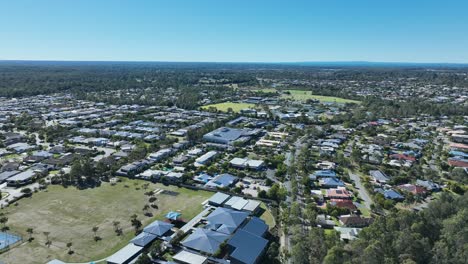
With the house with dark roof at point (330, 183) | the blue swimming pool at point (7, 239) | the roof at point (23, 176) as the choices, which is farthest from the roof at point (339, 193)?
the roof at point (23, 176)

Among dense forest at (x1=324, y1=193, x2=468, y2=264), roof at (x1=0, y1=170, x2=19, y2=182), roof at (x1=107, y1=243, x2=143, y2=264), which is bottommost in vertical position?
roof at (x1=107, y1=243, x2=143, y2=264)

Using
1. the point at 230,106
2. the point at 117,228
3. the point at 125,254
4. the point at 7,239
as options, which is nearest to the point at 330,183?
the point at 117,228

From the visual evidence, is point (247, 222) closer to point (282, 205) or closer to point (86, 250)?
point (282, 205)

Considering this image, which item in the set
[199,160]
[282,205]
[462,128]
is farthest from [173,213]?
[462,128]

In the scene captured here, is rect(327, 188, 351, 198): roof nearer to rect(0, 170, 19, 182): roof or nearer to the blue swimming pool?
the blue swimming pool

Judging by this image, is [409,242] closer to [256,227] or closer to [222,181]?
[256,227]

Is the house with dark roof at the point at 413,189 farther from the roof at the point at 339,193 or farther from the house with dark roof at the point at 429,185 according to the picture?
the roof at the point at 339,193

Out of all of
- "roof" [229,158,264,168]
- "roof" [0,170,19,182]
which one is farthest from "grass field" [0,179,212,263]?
"roof" [229,158,264,168]
